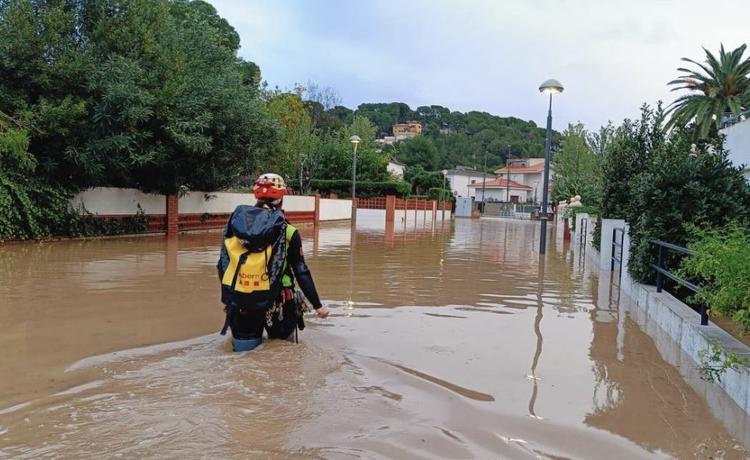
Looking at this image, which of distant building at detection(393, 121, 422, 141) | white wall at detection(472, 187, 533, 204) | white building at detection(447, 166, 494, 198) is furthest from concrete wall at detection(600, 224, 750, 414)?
distant building at detection(393, 121, 422, 141)

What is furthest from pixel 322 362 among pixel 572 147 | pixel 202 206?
pixel 572 147

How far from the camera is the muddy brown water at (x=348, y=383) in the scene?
3.54 metres

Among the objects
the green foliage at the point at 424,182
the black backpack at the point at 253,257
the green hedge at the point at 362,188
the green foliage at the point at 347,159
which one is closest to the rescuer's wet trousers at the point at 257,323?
the black backpack at the point at 253,257

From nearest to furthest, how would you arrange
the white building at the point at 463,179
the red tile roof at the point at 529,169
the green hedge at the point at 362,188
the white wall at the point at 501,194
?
the green hedge at the point at 362,188, the white wall at the point at 501,194, the red tile roof at the point at 529,169, the white building at the point at 463,179

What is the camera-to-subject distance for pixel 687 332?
19.4ft

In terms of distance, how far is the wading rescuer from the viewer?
4.33m

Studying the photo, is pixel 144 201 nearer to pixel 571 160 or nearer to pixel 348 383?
pixel 348 383

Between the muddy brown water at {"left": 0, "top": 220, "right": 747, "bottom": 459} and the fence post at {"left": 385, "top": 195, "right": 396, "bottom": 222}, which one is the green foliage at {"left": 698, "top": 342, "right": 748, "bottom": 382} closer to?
the muddy brown water at {"left": 0, "top": 220, "right": 747, "bottom": 459}

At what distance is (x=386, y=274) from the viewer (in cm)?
1170

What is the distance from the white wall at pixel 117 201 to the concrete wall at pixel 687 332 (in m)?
15.5

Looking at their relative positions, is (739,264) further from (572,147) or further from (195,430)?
(572,147)

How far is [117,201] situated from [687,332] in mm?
17962

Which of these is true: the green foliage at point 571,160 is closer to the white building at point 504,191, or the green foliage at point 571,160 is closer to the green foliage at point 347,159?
the green foliage at point 347,159

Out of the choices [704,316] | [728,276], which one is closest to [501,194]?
[704,316]
